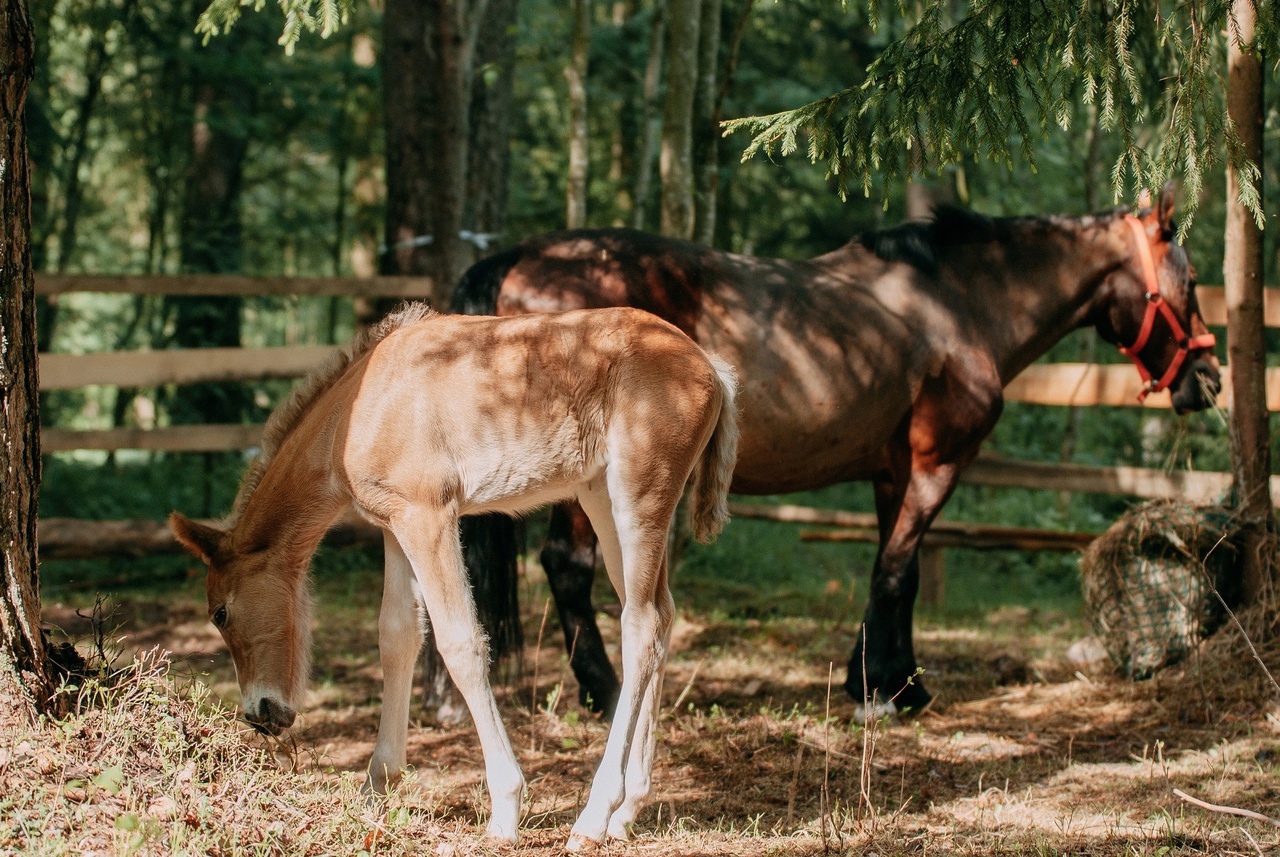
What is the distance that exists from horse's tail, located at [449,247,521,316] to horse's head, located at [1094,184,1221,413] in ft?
11.9

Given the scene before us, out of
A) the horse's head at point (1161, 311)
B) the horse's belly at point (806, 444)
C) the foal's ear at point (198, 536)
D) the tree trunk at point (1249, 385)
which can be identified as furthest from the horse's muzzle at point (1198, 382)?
the foal's ear at point (198, 536)

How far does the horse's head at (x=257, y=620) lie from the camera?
159 inches

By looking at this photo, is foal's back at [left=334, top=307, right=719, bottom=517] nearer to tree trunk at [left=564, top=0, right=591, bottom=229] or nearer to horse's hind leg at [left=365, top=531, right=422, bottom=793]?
horse's hind leg at [left=365, top=531, right=422, bottom=793]

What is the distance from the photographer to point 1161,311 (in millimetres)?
6379

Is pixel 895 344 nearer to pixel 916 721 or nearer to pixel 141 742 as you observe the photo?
pixel 916 721

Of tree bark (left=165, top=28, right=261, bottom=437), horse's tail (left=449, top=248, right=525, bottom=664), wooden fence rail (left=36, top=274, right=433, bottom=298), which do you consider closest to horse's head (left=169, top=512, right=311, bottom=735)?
horse's tail (left=449, top=248, right=525, bottom=664)

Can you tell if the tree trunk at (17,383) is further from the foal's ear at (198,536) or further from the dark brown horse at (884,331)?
the dark brown horse at (884,331)

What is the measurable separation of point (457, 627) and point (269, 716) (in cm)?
86

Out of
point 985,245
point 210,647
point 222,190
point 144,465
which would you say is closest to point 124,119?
point 222,190

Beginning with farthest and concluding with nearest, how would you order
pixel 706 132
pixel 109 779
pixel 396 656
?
pixel 706 132 < pixel 396 656 < pixel 109 779

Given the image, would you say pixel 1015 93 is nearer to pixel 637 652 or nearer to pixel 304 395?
pixel 637 652

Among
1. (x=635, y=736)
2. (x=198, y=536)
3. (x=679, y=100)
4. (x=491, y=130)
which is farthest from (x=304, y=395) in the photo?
(x=491, y=130)

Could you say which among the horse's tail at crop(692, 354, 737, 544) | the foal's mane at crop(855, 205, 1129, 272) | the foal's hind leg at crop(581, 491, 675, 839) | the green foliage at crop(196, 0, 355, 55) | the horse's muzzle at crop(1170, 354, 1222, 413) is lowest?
the foal's hind leg at crop(581, 491, 675, 839)

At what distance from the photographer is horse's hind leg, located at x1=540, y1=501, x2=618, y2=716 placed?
5.67 meters
